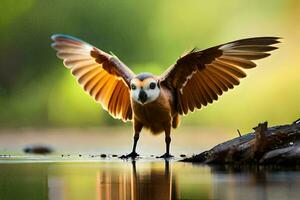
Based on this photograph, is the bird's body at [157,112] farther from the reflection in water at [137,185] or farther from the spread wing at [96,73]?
the reflection in water at [137,185]

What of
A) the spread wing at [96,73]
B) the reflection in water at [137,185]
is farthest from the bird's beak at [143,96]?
the reflection in water at [137,185]

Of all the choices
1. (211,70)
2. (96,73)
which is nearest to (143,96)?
(211,70)

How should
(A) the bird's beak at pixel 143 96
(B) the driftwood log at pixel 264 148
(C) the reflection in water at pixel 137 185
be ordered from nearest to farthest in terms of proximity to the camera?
1. (C) the reflection in water at pixel 137 185
2. (B) the driftwood log at pixel 264 148
3. (A) the bird's beak at pixel 143 96

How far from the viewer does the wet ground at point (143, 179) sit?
2135mm

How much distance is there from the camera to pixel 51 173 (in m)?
2.99

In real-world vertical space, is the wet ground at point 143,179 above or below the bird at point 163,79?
below

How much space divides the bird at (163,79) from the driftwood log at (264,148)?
0.45 meters

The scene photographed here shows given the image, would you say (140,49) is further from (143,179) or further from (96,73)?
(143,179)

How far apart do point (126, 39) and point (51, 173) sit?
1.87 meters

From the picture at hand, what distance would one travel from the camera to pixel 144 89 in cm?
356

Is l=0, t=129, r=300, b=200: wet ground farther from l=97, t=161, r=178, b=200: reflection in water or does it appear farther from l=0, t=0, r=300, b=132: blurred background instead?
l=0, t=0, r=300, b=132: blurred background

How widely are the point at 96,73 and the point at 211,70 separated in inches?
26.0

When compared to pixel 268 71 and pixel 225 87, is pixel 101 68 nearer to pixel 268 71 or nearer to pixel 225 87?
pixel 225 87

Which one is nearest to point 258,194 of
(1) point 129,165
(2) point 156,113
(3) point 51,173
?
(3) point 51,173
